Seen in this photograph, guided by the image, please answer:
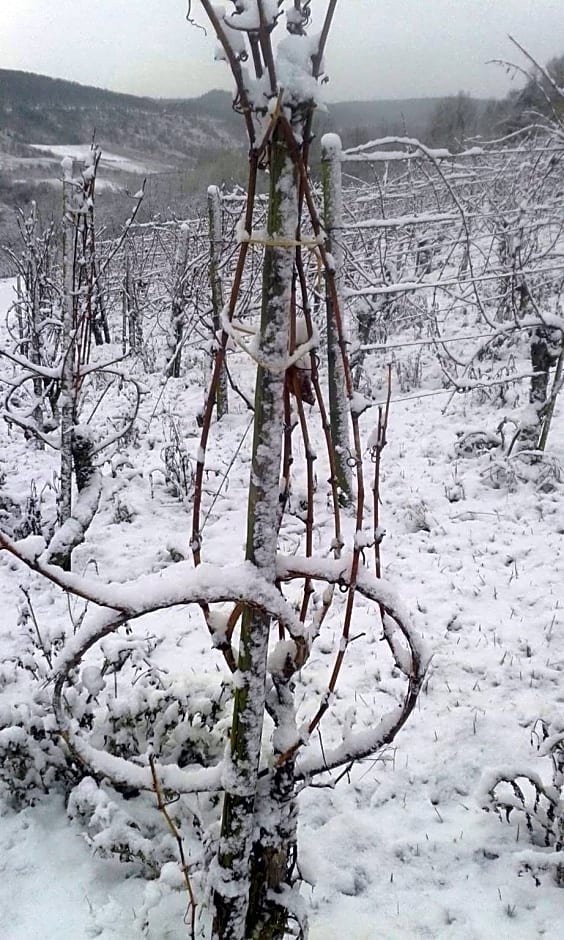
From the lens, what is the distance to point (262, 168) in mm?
977

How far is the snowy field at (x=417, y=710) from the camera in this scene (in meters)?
1.80

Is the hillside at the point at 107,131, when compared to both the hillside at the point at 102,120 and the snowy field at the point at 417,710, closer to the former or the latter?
the hillside at the point at 102,120

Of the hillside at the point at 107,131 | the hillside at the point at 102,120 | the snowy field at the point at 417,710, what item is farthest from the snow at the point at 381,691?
the hillside at the point at 102,120

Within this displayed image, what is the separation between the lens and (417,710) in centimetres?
275

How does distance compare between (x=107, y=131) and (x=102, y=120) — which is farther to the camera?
(x=102, y=120)

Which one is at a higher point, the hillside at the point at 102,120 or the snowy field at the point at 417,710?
the hillside at the point at 102,120

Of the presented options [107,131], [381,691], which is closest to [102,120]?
[107,131]

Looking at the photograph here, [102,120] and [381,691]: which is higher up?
[102,120]

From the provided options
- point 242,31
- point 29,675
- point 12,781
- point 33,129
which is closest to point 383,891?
point 12,781

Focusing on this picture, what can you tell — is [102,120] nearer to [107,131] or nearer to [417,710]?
[107,131]

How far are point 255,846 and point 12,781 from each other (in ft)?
4.46

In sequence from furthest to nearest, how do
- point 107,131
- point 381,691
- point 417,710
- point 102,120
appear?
point 102,120 → point 107,131 → point 381,691 → point 417,710

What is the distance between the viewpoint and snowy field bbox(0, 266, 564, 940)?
5.90 feet

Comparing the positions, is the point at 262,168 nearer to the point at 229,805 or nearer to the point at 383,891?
the point at 229,805
